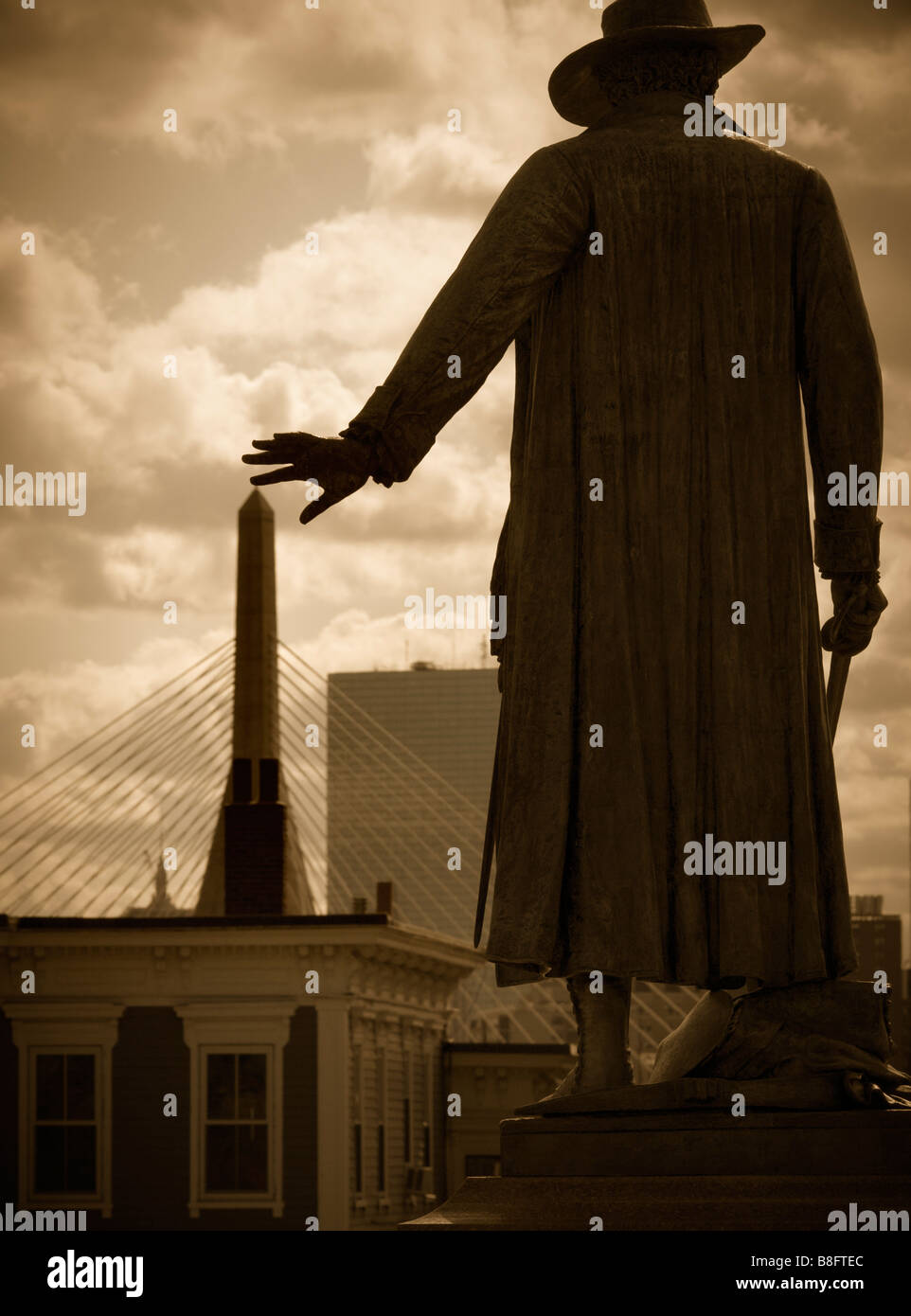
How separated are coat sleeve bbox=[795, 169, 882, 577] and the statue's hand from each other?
1.40 meters

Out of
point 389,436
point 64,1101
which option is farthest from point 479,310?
point 64,1101

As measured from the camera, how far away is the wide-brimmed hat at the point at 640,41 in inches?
281

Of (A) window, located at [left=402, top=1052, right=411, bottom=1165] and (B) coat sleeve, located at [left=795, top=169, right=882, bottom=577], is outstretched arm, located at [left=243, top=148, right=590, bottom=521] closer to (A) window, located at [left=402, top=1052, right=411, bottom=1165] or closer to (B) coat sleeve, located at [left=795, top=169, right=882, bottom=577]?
(B) coat sleeve, located at [left=795, top=169, right=882, bottom=577]

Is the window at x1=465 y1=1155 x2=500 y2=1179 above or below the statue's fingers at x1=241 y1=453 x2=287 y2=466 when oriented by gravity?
below

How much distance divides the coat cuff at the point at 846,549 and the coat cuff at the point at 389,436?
1.25 m

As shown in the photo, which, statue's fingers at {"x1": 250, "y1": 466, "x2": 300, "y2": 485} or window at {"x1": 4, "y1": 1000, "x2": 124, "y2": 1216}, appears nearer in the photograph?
statue's fingers at {"x1": 250, "y1": 466, "x2": 300, "y2": 485}

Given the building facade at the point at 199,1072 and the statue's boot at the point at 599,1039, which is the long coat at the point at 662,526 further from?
the building facade at the point at 199,1072

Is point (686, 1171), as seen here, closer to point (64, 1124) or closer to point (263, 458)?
point (263, 458)

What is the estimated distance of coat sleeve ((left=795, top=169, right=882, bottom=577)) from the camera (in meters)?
6.86

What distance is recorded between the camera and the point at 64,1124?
3362cm

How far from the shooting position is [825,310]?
686 cm

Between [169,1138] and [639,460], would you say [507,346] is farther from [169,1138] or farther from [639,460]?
[169,1138]

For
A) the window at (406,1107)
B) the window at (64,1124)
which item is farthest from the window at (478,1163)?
the window at (64,1124)

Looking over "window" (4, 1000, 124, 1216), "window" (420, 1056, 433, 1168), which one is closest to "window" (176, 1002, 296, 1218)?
"window" (4, 1000, 124, 1216)
